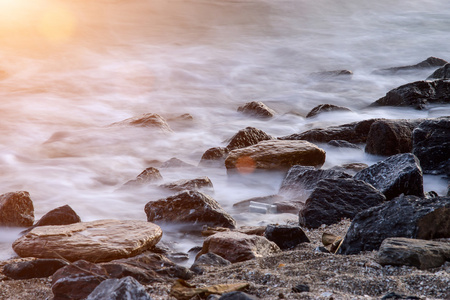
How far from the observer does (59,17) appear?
65.4 feet

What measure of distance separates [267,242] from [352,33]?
17.6m

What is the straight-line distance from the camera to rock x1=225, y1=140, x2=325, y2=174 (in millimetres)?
6211

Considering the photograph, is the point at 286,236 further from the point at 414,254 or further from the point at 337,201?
the point at 414,254

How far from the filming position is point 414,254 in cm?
268

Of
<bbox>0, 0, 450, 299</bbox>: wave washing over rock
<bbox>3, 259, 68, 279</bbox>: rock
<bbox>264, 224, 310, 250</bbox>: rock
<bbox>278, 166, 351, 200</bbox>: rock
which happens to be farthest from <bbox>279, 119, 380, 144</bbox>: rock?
<bbox>3, 259, 68, 279</bbox>: rock

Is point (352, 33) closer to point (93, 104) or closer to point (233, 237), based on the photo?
point (93, 104)

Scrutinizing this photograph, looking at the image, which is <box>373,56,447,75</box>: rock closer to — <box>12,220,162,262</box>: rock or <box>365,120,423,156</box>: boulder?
<box>365,120,423,156</box>: boulder

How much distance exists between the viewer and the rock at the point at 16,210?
4.59 metres

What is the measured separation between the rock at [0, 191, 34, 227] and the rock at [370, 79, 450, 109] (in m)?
7.09

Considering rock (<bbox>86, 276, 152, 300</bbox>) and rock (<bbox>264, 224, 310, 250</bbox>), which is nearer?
rock (<bbox>86, 276, 152, 300</bbox>)

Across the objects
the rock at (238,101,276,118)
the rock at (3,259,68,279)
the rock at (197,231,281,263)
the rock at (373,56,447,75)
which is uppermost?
the rock at (373,56,447,75)

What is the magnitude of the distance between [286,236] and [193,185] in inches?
83.6

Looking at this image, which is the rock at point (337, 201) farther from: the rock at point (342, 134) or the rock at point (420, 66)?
the rock at point (420, 66)

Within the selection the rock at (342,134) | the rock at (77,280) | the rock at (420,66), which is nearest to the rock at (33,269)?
the rock at (77,280)
